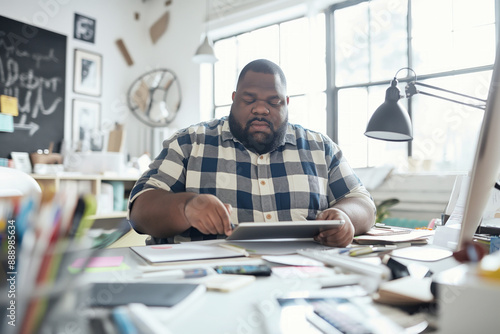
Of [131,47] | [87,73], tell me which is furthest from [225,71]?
[87,73]

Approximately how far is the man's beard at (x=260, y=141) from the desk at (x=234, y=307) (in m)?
0.82

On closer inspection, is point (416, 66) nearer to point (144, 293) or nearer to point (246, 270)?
point (246, 270)

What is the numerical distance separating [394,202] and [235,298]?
238 cm

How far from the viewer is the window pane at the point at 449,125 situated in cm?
268

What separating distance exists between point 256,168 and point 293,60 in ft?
8.12

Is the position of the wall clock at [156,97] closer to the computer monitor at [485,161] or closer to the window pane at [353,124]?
the window pane at [353,124]

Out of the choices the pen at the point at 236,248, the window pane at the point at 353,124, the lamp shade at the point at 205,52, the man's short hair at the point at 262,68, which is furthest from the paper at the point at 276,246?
the lamp shade at the point at 205,52

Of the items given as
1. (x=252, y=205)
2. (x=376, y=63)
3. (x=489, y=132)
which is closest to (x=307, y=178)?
(x=252, y=205)

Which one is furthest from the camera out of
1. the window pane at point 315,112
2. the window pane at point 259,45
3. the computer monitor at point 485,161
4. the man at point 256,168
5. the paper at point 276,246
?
the window pane at point 259,45

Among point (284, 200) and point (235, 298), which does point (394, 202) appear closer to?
point (284, 200)

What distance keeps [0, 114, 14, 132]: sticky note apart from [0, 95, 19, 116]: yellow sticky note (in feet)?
0.11

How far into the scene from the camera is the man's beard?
140cm

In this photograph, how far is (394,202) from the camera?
2.66 metres

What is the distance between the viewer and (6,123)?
3062mm
